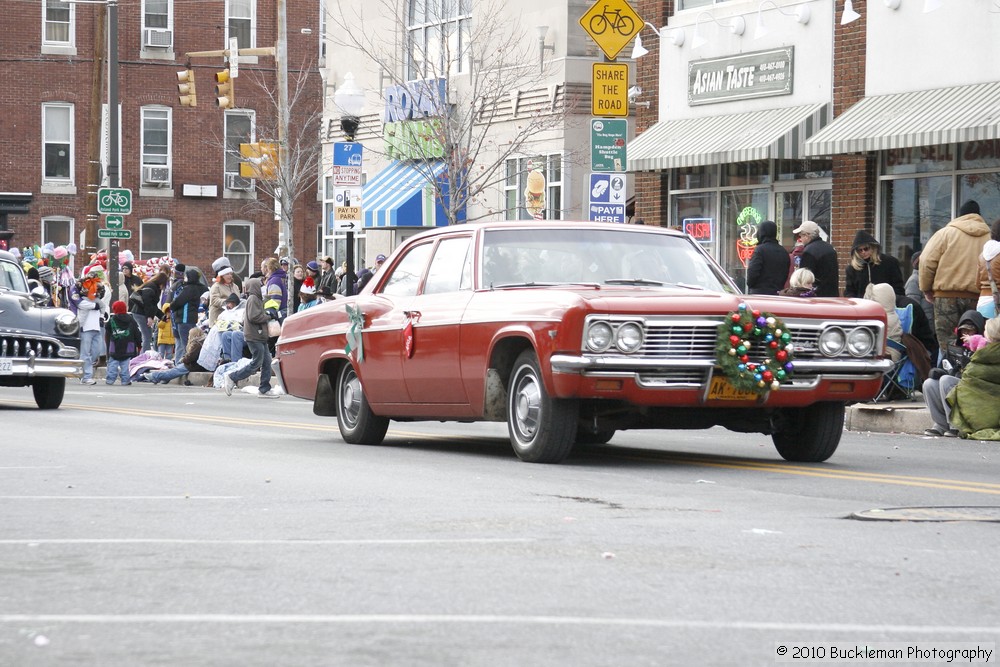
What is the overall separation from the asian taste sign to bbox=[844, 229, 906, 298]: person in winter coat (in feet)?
10.7

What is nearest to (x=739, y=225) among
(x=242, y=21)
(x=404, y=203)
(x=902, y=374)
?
(x=902, y=374)

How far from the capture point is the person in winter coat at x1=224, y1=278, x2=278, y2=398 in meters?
24.3

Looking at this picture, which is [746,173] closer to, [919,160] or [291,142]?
[919,160]

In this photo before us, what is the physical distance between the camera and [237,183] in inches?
2099

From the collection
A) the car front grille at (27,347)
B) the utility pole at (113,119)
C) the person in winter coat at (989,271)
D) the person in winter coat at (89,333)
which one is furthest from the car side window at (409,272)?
the utility pole at (113,119)

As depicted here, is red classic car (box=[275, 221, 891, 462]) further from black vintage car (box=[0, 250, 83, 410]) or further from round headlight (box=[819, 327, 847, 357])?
black vintage car (box=[0, 250, 83, 410])

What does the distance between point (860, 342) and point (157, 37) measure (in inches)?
1723

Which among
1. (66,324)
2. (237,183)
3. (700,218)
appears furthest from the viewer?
(237,183)

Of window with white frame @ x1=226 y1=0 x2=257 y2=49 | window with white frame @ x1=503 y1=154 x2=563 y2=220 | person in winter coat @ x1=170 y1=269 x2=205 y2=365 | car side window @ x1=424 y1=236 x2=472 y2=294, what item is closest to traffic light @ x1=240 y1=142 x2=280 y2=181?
window with white frame @ x1=226 y1=0 x2=257 y2=49

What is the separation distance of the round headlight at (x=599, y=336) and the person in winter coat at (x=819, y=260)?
8.09m

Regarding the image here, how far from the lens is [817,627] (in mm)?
5566

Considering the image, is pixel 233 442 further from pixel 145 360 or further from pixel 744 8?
pixel 145 360

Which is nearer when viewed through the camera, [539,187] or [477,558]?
[477,558]

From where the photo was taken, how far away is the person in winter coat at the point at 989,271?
1566 centimetres
